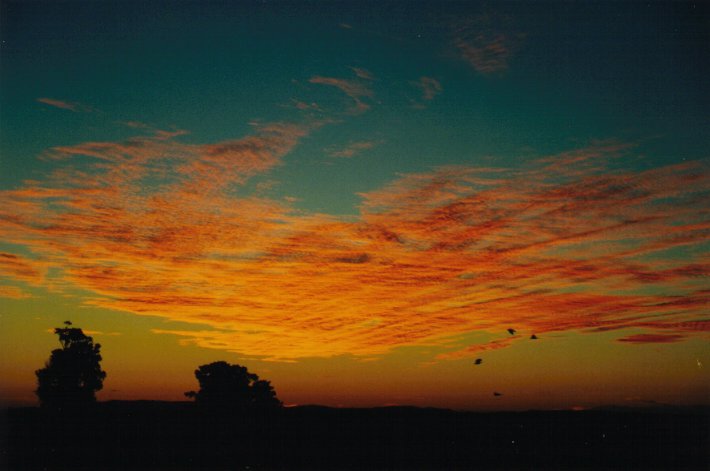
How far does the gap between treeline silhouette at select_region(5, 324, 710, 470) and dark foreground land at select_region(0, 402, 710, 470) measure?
117 millimetres

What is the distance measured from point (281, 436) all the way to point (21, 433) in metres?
20.9

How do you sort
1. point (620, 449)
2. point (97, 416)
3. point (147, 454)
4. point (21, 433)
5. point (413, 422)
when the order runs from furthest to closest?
point (413, 422), point (620, 449), point (97, 416), point (21, 433), point (147, 454)

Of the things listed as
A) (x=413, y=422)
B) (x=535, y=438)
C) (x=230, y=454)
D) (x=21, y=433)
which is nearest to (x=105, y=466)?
(x=230, y=454)

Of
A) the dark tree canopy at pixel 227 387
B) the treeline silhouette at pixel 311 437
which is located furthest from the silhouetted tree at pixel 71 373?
the dark tree canopy at pixel 227 387

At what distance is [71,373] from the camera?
63156 mm

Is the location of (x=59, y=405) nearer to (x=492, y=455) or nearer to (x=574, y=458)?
(x=492, y=455)

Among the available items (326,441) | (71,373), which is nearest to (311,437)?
(326,441)

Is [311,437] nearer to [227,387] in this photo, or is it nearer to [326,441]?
[326,441]

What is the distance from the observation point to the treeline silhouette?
4128cm

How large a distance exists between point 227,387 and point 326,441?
37.6 m

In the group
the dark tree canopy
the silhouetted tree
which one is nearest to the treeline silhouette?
the silhouetted tree

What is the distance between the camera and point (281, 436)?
5216 centimetres

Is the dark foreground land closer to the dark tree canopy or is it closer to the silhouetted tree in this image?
the silhouetted tree

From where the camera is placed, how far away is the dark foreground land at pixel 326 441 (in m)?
40.8
